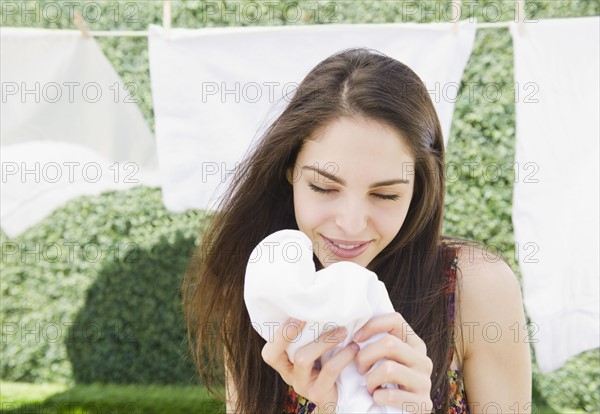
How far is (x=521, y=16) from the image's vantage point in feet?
6.49

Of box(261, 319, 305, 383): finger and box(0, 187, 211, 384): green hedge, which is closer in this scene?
box(261, 319, 305, 383): finger

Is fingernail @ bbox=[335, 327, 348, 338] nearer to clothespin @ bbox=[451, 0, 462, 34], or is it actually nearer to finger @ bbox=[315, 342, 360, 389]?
finger @ bbox=[315, 342, 360, 389]

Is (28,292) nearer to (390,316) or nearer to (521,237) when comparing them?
(521,237)

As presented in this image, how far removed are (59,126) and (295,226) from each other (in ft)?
3.28

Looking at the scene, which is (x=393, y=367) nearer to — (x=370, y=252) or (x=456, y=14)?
Answer: (x=370, y=252)

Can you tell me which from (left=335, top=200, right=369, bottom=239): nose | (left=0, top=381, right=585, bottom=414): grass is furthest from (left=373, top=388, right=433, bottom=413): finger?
(left=0, top=381, right=585, bottom=414): grass

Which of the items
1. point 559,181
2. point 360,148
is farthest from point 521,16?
point 360,148

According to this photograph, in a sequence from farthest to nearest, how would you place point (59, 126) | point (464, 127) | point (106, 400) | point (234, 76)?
point (106, 400), point (464, 127), point (59, 126), point (234, 76)

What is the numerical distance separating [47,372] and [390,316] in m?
2.99

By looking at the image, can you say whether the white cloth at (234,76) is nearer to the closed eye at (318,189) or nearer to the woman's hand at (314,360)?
the closed eye at (318,189)

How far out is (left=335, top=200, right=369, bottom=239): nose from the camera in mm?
1226

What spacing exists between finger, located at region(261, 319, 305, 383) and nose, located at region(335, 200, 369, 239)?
0.25m

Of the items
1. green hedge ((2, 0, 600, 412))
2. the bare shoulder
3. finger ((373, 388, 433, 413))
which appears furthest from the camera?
green hedge ((2, 0, 600, 412))

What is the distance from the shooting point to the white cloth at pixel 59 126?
212cm
